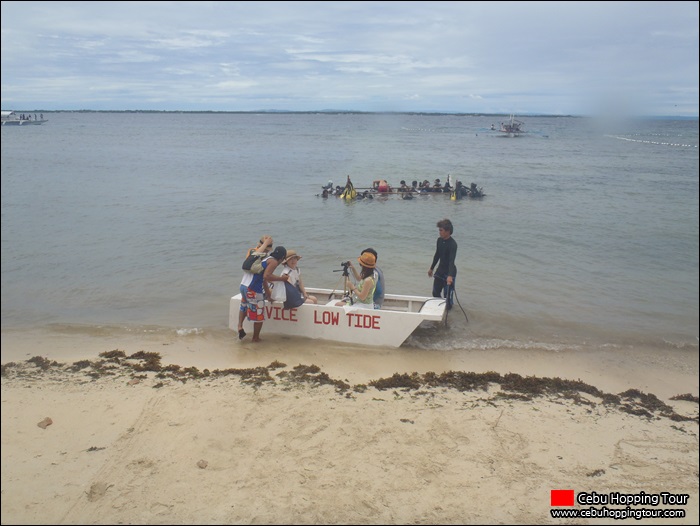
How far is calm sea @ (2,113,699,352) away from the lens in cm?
A: 978

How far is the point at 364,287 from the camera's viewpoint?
8.55 meters

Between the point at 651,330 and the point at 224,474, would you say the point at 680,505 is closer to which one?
the point at 224,474

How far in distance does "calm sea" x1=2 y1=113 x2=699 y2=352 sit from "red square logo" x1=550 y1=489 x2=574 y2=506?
2822mm

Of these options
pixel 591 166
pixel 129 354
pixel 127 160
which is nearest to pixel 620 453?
pixel 129 354

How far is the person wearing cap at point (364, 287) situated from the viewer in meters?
8.34

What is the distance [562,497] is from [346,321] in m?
4.57

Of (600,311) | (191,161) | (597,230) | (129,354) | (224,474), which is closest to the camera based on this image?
(224,474)

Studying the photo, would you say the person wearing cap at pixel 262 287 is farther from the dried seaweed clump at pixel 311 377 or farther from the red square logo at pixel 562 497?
the red square logo at pixel 562 497

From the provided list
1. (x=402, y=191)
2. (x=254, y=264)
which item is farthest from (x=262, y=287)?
(x=402, y=191)

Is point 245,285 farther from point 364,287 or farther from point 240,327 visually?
point 364,287

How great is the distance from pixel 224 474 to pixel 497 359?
5.15 metres

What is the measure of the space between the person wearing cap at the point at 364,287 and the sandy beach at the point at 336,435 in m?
0.89

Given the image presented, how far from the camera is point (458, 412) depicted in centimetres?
631

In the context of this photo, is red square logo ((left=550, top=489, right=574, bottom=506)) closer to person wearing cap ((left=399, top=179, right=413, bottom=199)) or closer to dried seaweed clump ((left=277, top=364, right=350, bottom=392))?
dried seaweed clump ((left=277, top=364, right=350, bottom=392))
